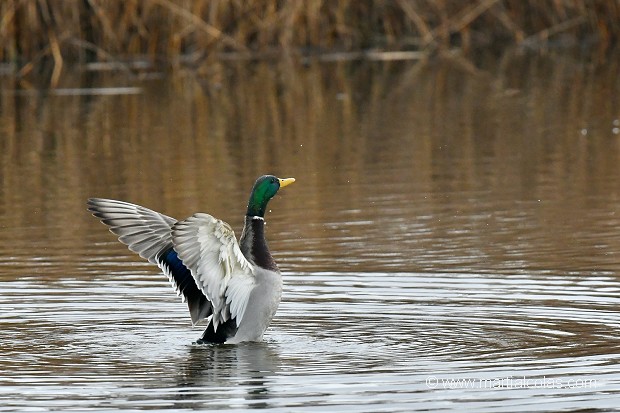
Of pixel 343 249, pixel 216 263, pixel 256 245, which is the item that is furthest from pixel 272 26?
pixel 216 263

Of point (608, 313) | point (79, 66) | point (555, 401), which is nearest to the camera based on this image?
point (555, 401)

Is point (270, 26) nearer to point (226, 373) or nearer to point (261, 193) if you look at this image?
point (261, 193)

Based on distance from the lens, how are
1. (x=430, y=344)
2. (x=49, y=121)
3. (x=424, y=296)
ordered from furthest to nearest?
1. (x=49, y=121)
2. (x=424, y=296)
3. (x=430, y=344)

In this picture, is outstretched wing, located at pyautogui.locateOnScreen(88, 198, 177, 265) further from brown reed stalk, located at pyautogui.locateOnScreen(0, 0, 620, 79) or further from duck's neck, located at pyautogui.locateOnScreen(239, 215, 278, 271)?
brown reed stalk, located at pyautogui.locateOnScreen(0, 0, 620, 79)

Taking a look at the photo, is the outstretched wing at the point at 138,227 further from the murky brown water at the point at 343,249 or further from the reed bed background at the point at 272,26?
the reed bed background at the point at 272,26

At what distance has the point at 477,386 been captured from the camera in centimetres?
643

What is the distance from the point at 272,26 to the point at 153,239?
56.7 feet

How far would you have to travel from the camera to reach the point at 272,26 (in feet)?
82.3

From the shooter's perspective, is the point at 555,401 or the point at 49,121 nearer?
the point at 555,401

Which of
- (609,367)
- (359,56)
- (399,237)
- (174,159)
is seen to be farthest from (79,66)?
(609,367)

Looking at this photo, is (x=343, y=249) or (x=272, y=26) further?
(x=272, y=26)

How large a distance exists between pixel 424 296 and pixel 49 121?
10.7 meters

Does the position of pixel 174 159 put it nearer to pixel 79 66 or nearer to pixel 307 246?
pixel 307 246

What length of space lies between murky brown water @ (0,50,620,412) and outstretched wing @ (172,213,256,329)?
0.24 meters
